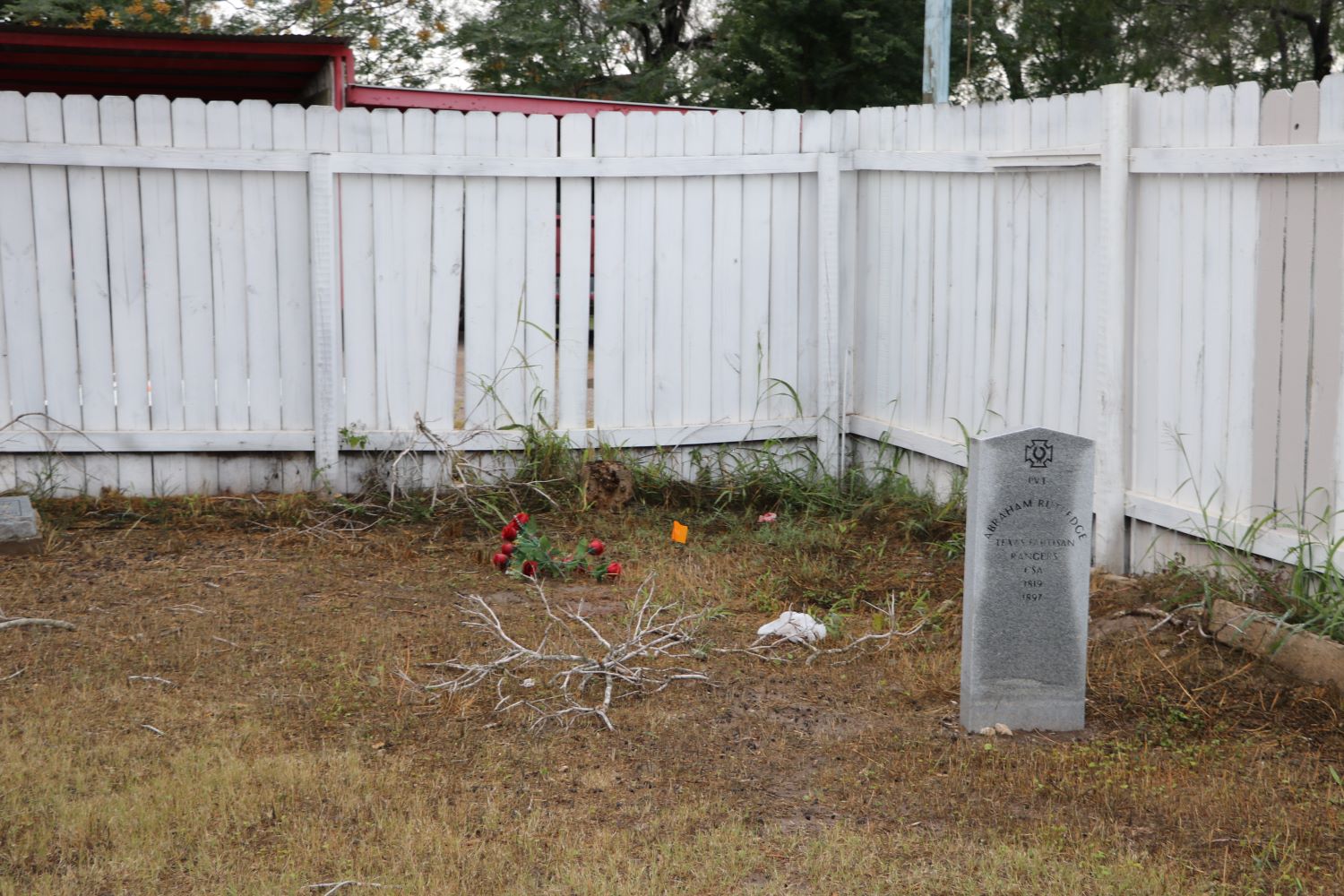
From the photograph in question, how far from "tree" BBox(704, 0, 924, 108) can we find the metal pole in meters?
11.2

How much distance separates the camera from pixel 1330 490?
193 inches

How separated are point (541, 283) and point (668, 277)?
654 mm

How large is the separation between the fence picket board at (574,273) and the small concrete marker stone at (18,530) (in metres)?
2.54

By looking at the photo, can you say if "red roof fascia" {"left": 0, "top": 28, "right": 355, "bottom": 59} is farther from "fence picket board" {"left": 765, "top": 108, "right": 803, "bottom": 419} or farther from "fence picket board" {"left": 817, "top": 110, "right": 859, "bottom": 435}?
"fence picket board" {"left": 817, "top": 110, "right": 859, "bottom": 435}

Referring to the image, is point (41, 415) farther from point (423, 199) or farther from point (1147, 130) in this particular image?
point (1147, 130)

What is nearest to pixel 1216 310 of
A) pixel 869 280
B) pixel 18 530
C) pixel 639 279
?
pixel 869 280

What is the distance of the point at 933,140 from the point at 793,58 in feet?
48.8

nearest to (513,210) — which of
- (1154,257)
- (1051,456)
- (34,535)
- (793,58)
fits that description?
(34,535)

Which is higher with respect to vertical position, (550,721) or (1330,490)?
(1330,490)

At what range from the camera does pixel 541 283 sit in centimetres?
751

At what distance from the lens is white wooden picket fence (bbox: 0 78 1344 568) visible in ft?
23.1

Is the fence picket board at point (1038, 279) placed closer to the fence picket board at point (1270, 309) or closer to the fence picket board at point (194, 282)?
the fence picket board at point (1270, 309)

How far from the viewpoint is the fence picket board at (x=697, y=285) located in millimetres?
7551

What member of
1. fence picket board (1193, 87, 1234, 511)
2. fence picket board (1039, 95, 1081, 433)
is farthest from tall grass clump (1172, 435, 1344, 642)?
fence picket board (1039, 95, 1081, 433)
